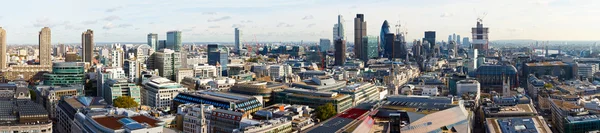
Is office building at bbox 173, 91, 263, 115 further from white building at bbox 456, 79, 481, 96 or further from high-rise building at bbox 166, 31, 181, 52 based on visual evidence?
high-rise building at bbox 166, 31, 181, 52

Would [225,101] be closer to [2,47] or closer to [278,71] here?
[278,71]

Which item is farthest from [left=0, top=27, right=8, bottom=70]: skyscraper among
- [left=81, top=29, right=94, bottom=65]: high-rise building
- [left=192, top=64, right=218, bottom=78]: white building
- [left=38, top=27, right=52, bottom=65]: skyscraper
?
[left=192, top=64, right=218, bottom=78]: white building

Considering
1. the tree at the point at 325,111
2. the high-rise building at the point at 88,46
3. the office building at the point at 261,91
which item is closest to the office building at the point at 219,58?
the high-rise building at the point at 88,46

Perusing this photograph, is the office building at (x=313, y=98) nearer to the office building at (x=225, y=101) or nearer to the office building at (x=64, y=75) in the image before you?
the office building at (x=225, y=101)

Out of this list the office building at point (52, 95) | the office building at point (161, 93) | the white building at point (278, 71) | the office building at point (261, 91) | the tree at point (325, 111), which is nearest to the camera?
the tree at point (325, 111)

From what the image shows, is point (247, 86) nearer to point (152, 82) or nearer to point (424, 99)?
point (152, 82)

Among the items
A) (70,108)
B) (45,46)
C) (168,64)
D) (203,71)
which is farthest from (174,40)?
(70,108)
